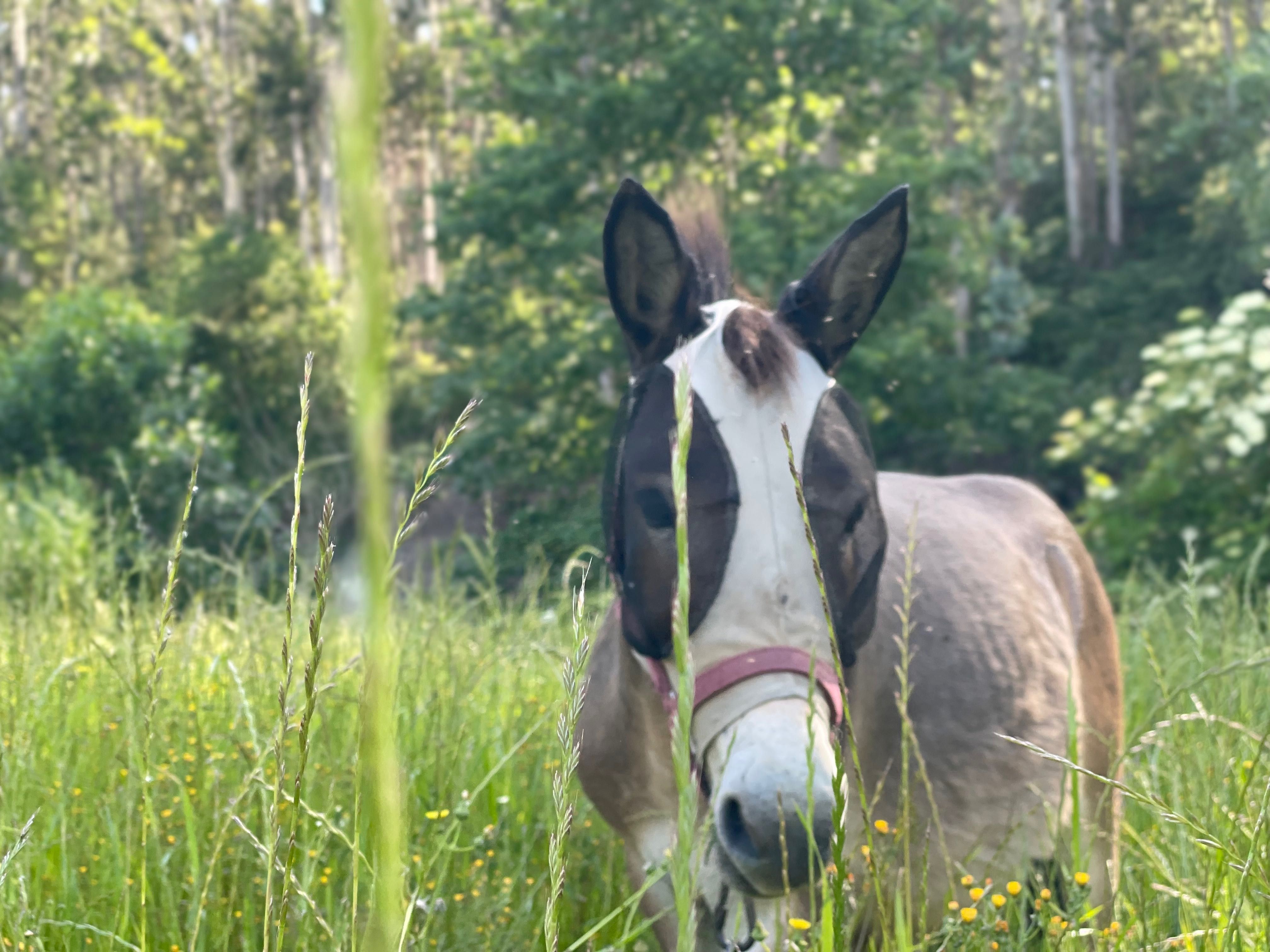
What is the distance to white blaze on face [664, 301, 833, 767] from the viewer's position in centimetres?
154

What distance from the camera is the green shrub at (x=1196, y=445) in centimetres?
689

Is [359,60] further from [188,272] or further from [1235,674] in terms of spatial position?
[188,272]

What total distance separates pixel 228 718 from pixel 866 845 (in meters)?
1.85

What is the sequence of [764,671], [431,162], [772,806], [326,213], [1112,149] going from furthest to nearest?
[431,162]
[326,213]
[1112,149]
[764,671]
[772,806]

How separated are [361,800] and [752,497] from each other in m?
0.83

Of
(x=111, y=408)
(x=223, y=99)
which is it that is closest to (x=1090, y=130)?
(x=223, y=99)

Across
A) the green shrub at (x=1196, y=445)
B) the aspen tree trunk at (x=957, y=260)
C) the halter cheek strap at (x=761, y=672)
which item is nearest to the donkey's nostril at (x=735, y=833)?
the halter cheek strap at (x=761, y=672)

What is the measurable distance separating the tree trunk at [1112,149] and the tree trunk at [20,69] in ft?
80.1

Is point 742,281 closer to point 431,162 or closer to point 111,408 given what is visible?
point 111,408

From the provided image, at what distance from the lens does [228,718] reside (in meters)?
2.40

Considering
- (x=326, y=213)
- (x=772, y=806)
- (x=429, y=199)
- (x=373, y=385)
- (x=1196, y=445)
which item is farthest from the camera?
(x=429, y=199)

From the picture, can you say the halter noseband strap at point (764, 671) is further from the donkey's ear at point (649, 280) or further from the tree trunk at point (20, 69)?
the tree trunk at point (20, 69)

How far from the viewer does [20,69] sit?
975 inches

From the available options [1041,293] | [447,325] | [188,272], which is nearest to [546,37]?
[447,325]
